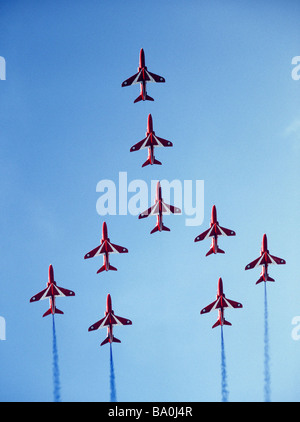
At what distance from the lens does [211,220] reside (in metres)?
49.2

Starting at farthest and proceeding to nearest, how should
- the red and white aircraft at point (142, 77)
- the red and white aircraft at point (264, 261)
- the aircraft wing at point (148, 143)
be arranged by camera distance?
the aircraft wing at point (148, 143) < the red and white aircraft at point (264, 261) < the red and white aircraft at point (142, 77)

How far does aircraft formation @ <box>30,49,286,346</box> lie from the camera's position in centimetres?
4781

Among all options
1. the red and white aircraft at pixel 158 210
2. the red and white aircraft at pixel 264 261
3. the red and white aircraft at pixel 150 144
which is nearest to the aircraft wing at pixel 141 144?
the red and white aircraft at pixel 150 144

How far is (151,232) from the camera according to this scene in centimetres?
4897

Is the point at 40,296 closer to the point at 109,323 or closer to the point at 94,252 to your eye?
the point at 94,252

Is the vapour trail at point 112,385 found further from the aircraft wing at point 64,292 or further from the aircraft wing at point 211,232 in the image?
the aircraft wing at point 211,232

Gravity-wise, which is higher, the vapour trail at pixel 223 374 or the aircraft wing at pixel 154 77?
the aircraft wing at pixel 154 77

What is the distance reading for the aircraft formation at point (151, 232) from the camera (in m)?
47.8

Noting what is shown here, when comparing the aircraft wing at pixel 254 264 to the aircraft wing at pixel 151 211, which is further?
the aircraft wing at pixel 151 211

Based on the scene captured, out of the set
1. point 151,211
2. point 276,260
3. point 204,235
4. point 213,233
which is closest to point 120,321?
point 151,211

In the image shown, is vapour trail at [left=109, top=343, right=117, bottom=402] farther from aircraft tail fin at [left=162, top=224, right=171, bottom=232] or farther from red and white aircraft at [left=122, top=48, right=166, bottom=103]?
red and white aircraft at [left=122, top=48, right=166, bottom=103]

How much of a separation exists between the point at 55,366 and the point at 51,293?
585cm
